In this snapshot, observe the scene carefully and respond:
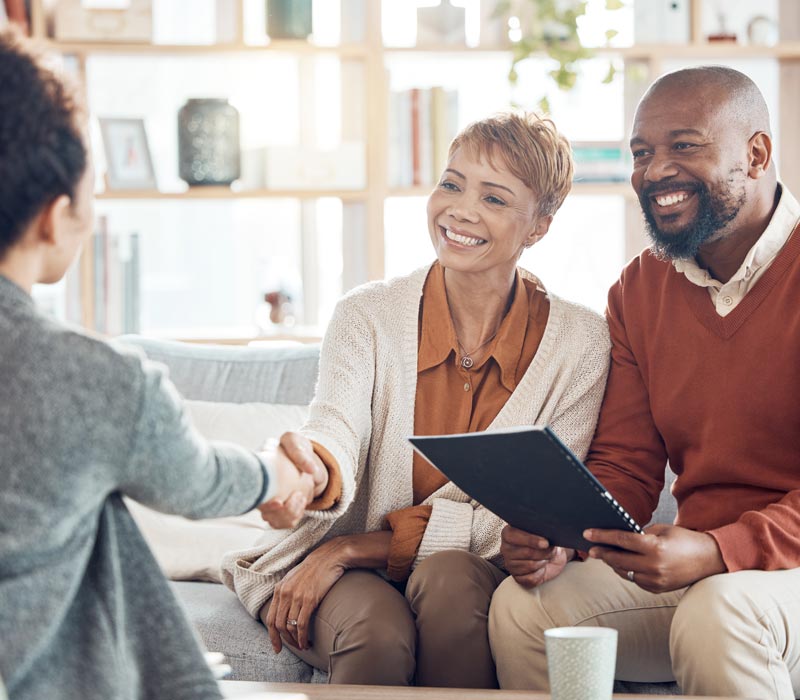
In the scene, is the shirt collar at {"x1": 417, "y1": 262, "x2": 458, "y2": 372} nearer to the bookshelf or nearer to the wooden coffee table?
the wooden coffee table

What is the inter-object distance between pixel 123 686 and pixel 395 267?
258cm

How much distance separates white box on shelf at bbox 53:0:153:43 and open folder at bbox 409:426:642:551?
2.37 metres

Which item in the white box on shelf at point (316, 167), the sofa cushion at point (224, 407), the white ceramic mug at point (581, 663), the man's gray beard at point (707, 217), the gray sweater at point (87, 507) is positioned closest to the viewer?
the gray sweater at point (87, 507)

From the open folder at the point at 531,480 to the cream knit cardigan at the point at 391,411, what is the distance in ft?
0.93

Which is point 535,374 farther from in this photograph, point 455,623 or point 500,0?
point 500,0

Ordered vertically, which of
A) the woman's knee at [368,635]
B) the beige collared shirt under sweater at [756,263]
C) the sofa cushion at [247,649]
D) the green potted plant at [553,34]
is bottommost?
the sofa cushion at [247,649]

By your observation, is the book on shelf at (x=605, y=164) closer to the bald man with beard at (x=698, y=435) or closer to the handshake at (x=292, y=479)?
the bald man with beard at (x=698, y=435)

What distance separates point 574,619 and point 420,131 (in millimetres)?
2084

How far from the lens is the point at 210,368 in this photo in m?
2.54

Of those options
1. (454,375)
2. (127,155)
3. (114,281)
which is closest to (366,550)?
(454,375)

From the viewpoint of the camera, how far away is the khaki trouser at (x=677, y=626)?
1.50m

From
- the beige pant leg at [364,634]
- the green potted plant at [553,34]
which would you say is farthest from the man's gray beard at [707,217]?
the green potted plant at [553,34]

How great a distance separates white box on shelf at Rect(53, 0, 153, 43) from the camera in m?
3.43

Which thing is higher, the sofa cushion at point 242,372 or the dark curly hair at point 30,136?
the dark curly hair at point 30,136
